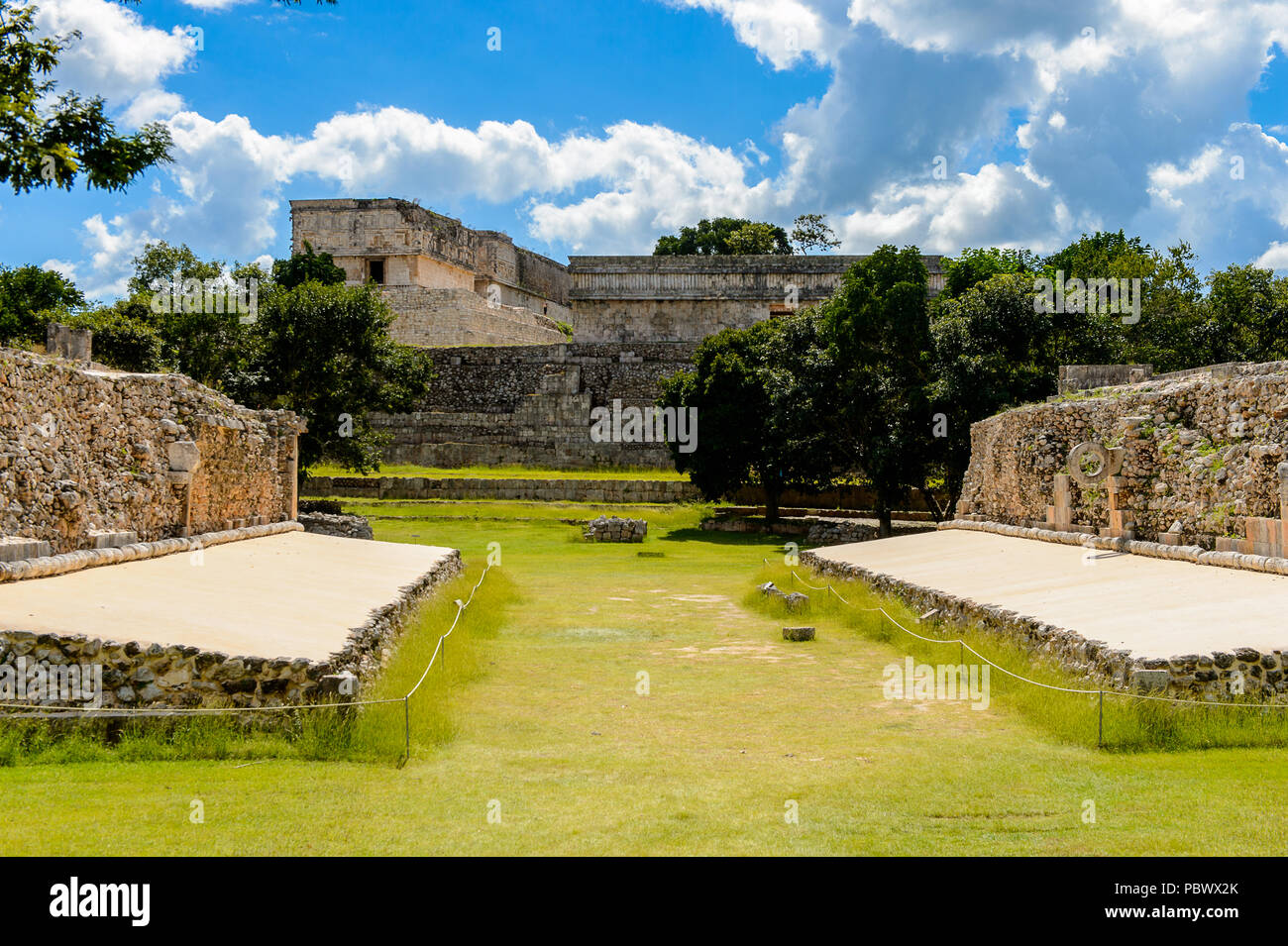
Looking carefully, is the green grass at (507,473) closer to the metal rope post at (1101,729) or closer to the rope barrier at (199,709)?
the rope barrier at (199,709)

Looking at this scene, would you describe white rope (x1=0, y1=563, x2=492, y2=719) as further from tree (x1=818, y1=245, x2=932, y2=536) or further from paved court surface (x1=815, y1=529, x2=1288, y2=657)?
tree (x1=818, y1=245, x2=932, y2=536)

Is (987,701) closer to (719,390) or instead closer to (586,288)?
(719,390)

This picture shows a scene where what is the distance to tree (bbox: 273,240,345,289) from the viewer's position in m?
44.7

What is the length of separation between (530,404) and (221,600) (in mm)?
31657

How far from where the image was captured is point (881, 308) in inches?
965

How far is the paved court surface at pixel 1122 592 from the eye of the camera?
24.1 ft

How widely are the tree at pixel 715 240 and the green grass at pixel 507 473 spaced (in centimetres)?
2626

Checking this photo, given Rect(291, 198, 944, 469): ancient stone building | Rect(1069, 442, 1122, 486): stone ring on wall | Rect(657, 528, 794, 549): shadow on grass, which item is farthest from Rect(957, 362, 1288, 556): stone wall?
Rect(291, 198, 944, 469): ancient stone building

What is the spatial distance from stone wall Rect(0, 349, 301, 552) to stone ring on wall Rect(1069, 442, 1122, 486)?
10.3 meters

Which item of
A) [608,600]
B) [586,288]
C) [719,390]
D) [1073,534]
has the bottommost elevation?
[608,600]

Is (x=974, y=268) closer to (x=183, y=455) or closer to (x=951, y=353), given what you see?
(x=951, y=353)

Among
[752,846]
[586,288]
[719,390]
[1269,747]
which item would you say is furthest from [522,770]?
[586,288]

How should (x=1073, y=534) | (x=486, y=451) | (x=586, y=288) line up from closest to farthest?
1. (x=1073, y=534)
2. (x=486, y=451)
3. (x=586, y=288)

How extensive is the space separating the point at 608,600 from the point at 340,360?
13157 millimetres
